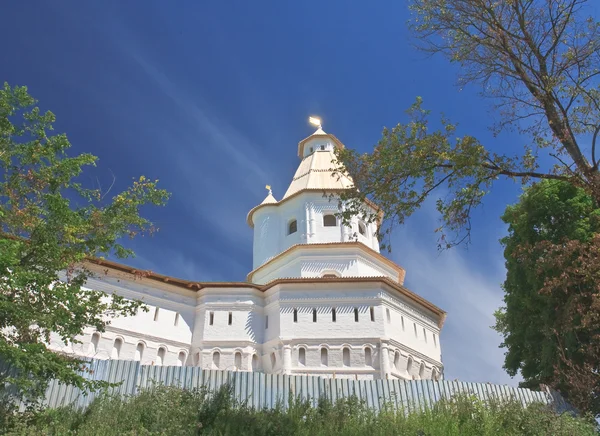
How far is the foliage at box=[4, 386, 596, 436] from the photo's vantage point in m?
9.80

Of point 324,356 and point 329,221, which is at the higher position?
point 329,221

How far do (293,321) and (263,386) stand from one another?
12.6 m

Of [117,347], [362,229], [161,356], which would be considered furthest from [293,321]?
[117,347]

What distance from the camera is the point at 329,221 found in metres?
29.9

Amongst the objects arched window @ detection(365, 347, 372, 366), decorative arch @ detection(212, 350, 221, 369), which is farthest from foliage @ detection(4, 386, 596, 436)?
decorative arch @ detection(212, 350, 221, 369)

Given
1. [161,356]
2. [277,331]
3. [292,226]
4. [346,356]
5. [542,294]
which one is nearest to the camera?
[542,294]

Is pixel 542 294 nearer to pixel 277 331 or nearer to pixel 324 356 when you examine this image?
pixel 324 356

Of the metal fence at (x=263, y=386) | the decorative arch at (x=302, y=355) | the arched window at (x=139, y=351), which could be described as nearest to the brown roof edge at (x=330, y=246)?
the decorative arch at (x=302, y=355)

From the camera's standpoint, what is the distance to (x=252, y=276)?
30062 millimetres

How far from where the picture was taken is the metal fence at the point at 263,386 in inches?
468

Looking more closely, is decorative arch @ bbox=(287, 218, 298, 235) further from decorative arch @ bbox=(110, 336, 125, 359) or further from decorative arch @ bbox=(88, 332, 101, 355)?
decorative arch @ bbox=(88, 332, 101, 355)

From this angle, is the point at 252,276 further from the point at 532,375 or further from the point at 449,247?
the point at 449,247

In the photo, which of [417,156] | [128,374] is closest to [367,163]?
[417,156]

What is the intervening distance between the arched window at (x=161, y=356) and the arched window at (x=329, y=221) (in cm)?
1089
